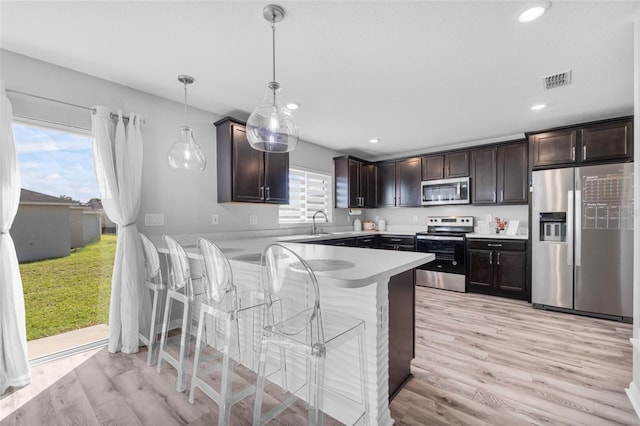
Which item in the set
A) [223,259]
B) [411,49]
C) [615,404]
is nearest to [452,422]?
[615,404]

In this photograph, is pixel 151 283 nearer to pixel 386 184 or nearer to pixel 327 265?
pixel 327 265

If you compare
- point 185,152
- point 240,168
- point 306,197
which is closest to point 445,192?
point 306,197

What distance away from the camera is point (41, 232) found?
7.68ft

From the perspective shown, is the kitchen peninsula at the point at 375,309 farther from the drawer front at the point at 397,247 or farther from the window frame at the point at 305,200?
the drawer front at the point at 397,247

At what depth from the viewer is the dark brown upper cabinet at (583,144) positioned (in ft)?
10.4

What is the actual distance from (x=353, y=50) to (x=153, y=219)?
2.43 metres

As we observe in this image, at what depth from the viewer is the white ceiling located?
66.7 inches

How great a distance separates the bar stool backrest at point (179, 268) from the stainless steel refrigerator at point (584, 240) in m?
4.00

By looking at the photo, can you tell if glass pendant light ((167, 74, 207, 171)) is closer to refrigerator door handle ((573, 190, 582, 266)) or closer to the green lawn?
the green lawn

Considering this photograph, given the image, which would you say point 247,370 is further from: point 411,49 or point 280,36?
point 411,49

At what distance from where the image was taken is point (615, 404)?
1.74 m

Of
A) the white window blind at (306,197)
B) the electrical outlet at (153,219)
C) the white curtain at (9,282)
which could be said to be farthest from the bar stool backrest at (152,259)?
the white window blind at (306,197)

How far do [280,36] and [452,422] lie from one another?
2630mm

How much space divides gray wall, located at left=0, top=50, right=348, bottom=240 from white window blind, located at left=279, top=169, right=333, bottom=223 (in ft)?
1.55
